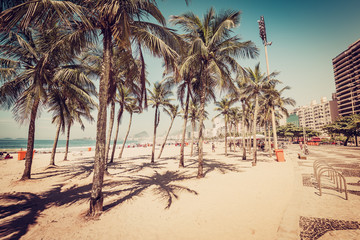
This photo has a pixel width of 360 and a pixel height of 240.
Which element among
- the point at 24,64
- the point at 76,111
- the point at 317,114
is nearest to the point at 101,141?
the point at 24,64

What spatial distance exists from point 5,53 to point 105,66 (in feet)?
21.2

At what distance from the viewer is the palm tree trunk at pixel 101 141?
15.5 ft

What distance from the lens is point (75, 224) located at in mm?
4242

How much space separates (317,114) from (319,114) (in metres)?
1.64

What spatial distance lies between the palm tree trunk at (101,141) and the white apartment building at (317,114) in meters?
100

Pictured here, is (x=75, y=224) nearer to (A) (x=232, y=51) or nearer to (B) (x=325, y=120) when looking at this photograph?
(A) (x=232, y=51)

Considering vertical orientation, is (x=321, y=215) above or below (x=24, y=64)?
below

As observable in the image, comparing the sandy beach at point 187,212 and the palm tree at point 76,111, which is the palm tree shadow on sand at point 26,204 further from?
the palm tree at point 76,111

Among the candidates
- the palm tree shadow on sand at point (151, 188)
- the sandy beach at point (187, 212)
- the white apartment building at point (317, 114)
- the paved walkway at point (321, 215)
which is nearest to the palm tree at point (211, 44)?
the palm tree shadow on sand at point (151, 188)

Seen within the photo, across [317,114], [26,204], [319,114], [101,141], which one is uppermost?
[317,114]

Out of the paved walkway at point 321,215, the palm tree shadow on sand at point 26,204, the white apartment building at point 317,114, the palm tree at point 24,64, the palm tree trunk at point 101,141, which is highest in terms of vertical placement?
the white apartment building at point 317,114

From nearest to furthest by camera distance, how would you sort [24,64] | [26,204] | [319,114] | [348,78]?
[26,204] < [24,64] < [348,78] < [319,114]

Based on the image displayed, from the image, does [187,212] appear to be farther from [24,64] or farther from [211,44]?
[24,64]

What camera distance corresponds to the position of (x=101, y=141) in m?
4.77
